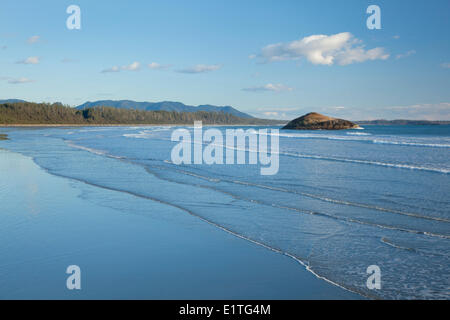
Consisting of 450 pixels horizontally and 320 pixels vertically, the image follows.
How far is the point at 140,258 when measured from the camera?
6754 mm

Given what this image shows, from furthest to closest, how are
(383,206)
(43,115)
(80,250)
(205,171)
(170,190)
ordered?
(43,115)
(205,171)
(170,190)
(383,206)
(80,250)

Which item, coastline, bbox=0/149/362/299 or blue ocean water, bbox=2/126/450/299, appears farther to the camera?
blue ocean water, bbox=2/126/450/299

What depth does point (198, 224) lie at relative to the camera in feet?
31.3

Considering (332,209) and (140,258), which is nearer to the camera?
(140,258)

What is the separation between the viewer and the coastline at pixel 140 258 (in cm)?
543

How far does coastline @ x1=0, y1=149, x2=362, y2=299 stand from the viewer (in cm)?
543

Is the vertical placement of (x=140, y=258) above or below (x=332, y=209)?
below

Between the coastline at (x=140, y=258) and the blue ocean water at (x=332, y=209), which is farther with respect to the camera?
the blue ocean water at (x=332, y=209)

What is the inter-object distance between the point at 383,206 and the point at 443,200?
2421 mm
